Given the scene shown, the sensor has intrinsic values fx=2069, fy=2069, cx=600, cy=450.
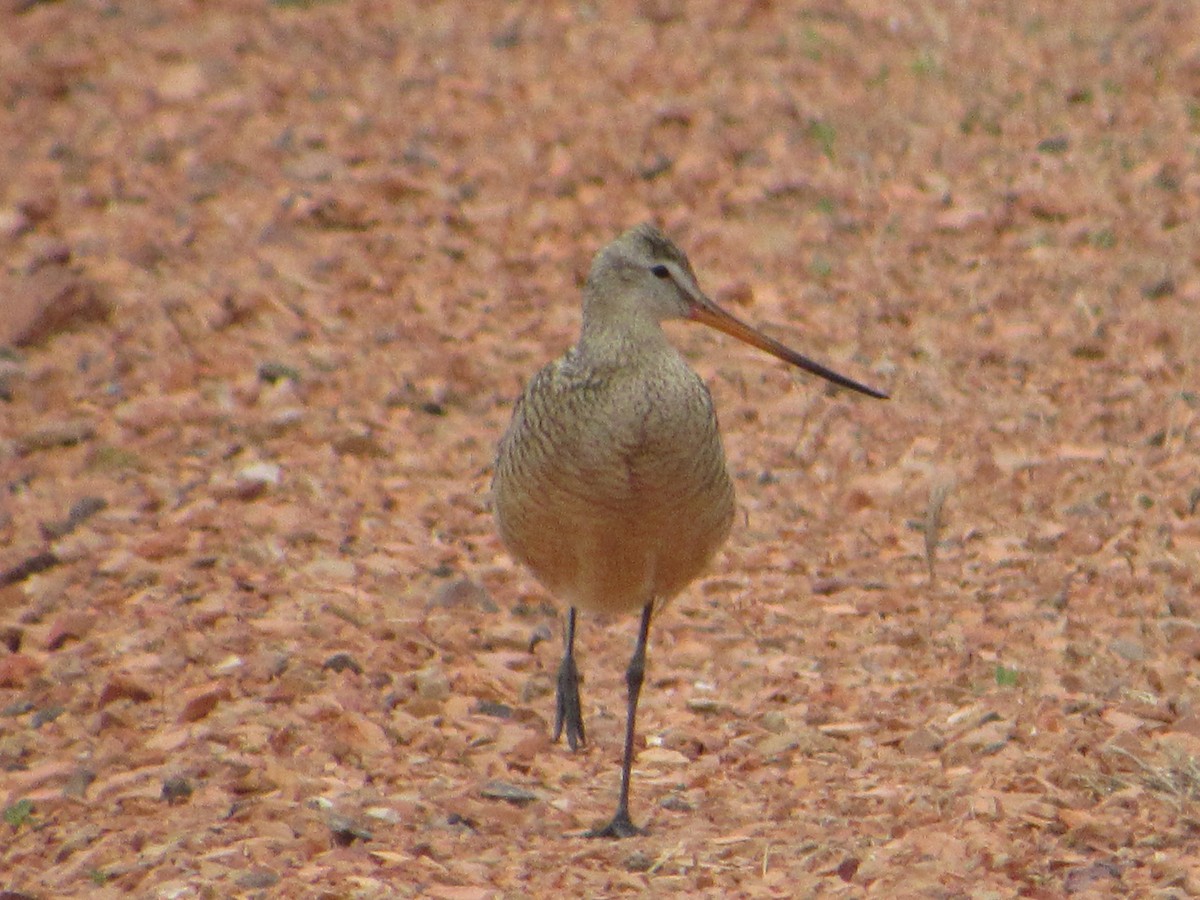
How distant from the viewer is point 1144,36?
11414mm

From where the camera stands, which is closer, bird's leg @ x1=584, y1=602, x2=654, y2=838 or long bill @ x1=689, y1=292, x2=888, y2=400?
bird's leg @ x1=584, y1=602, x2=654, y2=838

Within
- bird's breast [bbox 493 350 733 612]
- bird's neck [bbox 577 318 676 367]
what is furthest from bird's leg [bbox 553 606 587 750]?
bird's neck [bbox 577 318 676 367]

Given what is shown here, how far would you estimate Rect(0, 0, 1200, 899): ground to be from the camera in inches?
231

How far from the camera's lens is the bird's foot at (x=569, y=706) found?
21.5 feet

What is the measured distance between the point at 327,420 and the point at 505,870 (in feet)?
11.0

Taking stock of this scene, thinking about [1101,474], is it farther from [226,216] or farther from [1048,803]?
[226,216]

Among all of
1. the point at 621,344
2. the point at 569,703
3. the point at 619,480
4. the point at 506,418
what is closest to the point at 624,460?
the point at 619,480

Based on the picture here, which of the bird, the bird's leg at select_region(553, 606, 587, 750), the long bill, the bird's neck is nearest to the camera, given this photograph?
the bird

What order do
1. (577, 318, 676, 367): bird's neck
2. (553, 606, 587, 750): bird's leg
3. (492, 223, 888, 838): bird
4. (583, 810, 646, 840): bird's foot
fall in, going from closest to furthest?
(583, 810, 646, 840): bird's foot < (492, 223, 888, 838): bird < (577, 318, 676, 367): bird's neck < (553, 606, 587, 750): bird's leg

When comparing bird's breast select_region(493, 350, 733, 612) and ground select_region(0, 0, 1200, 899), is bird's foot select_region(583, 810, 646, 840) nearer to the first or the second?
ground select_region(0, 0, 1200, 899)

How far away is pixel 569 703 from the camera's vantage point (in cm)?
659

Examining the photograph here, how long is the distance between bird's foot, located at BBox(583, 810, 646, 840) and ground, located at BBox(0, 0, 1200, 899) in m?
0.09

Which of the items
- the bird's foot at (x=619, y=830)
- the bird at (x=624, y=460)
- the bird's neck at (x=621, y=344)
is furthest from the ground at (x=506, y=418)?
the bird's neck at (x=621, y=344)

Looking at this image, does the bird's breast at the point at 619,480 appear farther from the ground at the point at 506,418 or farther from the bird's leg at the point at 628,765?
the ground at the point at 506,418
